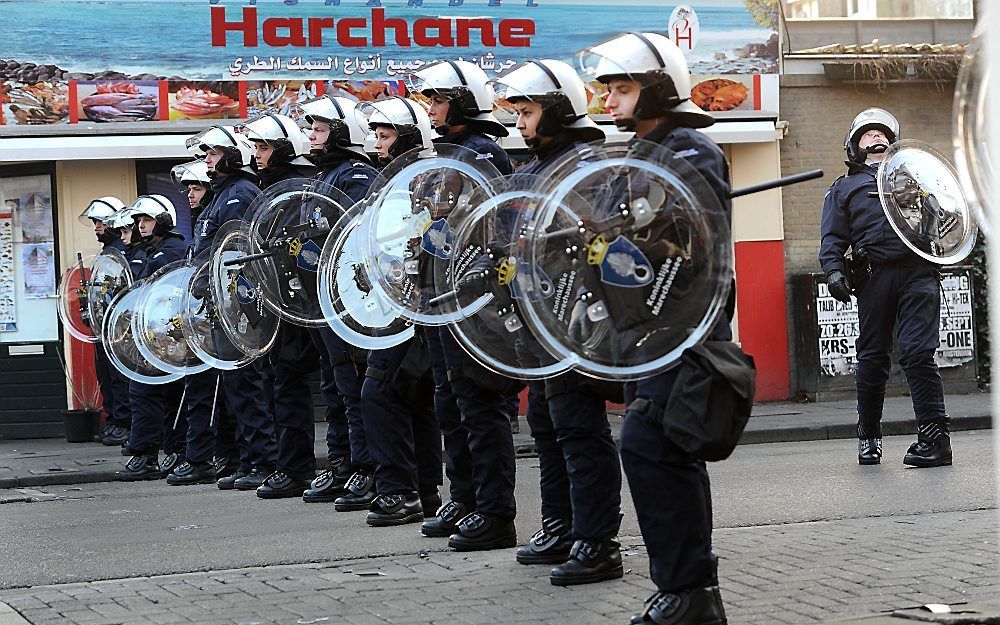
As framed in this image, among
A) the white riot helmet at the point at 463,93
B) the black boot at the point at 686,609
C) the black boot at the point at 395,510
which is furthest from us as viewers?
the black boot at the point at 395,510

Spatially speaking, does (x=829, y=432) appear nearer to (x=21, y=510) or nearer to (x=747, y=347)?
(x=747, y=347)

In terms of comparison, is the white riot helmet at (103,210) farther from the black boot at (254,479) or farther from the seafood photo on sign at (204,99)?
the black boot at (254,479)

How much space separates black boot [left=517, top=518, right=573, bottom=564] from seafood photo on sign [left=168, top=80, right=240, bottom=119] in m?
9.98

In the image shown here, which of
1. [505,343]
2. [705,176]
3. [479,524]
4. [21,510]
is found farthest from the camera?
[21,510]

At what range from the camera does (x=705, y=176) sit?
16.9 ft

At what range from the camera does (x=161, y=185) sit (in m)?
15.8

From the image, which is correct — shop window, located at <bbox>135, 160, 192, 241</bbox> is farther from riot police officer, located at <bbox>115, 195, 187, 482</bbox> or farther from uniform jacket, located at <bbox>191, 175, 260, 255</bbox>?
uniform jacket, located at <bbox>191, 175, 260, 255</bbox>

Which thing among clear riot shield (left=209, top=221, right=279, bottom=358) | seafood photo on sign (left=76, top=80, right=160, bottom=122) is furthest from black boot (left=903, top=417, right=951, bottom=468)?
seafood photo on sign (left=76, top=80, right=160, bottom=122)

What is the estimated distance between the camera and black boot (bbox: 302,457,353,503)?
9.45m

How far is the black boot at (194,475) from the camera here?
1129 cm

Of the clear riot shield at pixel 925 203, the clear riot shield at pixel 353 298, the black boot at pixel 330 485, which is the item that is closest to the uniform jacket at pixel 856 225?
the clear riot shield at pixel 925 203

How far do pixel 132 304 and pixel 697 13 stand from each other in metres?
8.15

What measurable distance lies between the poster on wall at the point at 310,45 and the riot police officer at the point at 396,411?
6294mm

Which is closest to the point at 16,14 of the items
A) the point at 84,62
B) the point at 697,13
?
the point at 84,62
